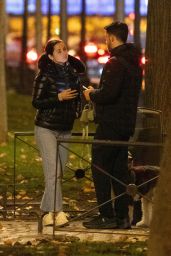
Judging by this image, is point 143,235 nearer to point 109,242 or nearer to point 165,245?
point 109,242

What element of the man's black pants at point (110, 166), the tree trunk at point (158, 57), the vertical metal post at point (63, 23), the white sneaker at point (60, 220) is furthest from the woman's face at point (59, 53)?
the vertical metal post at point (63, 23)

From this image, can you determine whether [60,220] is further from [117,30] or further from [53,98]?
[117,30]

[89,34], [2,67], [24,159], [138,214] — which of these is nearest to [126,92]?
[138,214]

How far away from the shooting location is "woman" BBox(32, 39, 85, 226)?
28.8ft

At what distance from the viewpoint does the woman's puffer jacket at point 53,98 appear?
8766 millimetres

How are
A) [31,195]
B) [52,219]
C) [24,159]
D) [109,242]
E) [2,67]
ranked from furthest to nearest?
[2,67] → [24,159] → [31,195] → [52,219] → [109,242]

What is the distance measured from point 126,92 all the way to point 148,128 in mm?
757

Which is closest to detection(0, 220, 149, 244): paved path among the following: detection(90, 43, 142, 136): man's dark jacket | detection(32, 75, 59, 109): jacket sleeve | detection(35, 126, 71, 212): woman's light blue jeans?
detection(35, 126, 71, 212): woman's light blue jeans

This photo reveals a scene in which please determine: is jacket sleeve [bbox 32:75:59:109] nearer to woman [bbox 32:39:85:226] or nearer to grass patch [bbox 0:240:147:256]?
woman [bbox 32:39:85:226]

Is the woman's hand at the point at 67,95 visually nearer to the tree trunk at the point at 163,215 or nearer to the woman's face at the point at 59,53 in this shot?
the woman's face at the point at 59,53

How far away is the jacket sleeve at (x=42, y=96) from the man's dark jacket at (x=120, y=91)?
0.46 metres

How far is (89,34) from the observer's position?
6316 cm

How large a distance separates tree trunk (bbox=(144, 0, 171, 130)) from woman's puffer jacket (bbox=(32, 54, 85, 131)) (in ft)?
5.25

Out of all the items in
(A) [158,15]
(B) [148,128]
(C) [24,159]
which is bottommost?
(C) [24,159]
